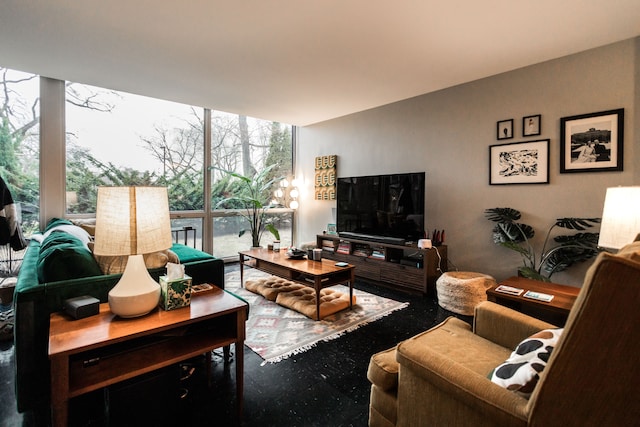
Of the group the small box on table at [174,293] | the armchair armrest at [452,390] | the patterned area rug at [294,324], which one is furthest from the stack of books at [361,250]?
the small box on table at [174,293]

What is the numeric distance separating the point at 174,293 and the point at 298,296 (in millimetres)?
1810

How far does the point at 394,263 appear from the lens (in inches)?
146

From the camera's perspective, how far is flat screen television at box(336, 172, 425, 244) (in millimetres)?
3641

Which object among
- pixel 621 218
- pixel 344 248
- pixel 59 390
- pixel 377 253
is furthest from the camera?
pixel 344 248

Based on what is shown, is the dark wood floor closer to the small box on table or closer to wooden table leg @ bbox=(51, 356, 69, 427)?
wooden table leg @ bbox=(51, 356, 69, 427)

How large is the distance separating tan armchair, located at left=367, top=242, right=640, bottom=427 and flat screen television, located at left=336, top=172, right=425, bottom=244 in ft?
8.62

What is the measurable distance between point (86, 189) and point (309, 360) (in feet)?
11.9

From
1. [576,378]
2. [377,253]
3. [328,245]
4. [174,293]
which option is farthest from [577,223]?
[174,293]

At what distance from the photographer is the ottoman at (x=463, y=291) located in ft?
9.55

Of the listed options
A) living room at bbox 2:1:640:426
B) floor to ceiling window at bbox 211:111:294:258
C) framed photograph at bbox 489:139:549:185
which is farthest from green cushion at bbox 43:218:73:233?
framed photograph at bbox 489:139:549:185

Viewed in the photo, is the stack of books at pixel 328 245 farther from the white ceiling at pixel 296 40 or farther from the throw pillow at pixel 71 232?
the throw pillow at pixel 71 232

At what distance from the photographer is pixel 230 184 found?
5016 millimetres

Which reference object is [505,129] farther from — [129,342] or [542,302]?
[129,342]

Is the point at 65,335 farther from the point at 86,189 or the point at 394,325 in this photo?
the point at 86,189
